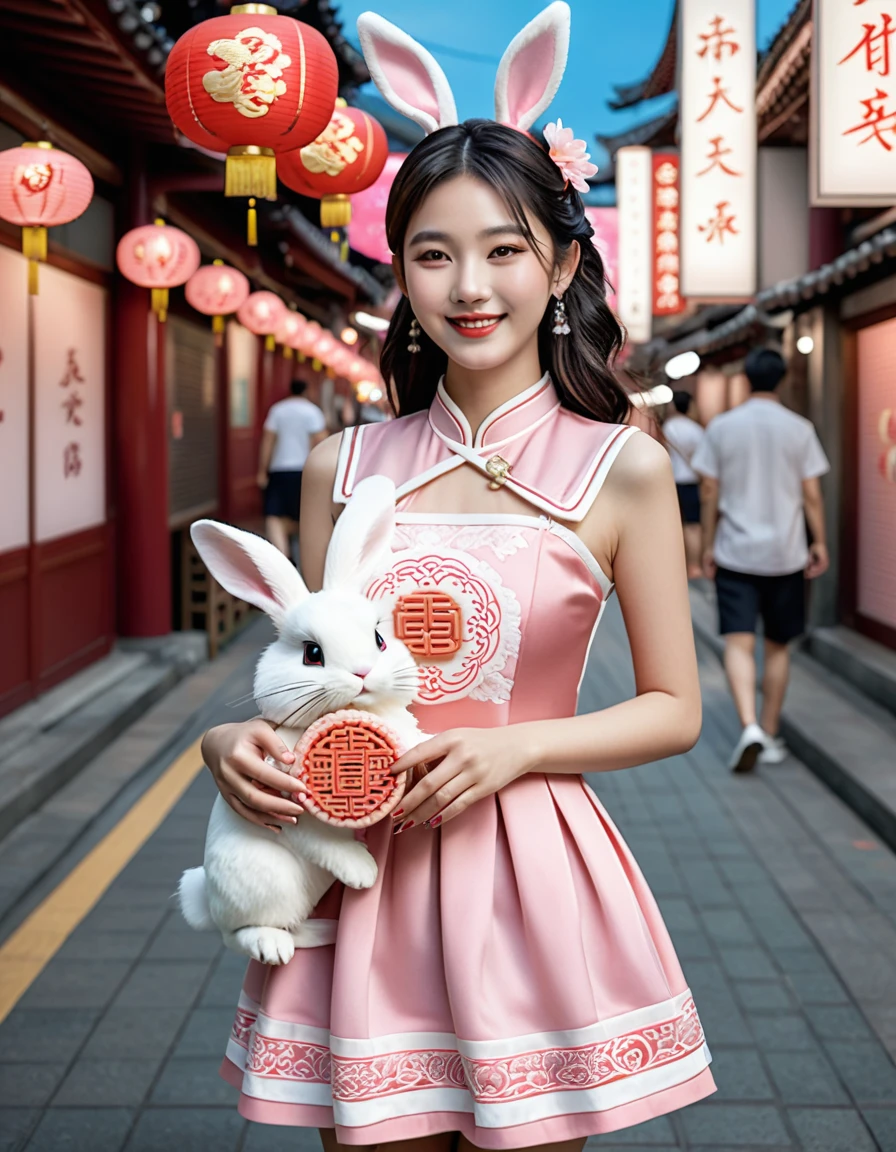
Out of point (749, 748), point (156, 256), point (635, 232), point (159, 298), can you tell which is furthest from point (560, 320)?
point (635, 232)

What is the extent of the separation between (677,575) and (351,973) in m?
0.78

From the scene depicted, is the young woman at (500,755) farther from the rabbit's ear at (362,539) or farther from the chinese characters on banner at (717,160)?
the chinese characters on banner at (717,160)

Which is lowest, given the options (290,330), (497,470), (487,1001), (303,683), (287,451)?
(487,1001)

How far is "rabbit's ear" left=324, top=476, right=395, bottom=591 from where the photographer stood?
69.4 inches

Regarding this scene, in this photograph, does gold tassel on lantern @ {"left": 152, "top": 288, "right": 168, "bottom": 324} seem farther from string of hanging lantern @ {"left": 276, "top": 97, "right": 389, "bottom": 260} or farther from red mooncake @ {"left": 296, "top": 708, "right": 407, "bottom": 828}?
red mooncake @ {"left": 296, "top": 708, "right": 407, "bottom": 828}

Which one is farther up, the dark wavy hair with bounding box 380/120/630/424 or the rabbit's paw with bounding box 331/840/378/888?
the dark wavy hair with bounding box 380/120/630/424

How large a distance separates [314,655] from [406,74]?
0.99 metres

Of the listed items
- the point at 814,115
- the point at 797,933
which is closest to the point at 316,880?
the point at 797,933

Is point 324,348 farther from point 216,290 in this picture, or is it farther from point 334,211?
point 334,211

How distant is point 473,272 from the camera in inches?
74.6

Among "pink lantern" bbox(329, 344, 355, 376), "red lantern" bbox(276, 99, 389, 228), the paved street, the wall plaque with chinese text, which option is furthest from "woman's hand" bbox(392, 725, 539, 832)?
"pink lantern" bbox(329, 344, 355, 376)

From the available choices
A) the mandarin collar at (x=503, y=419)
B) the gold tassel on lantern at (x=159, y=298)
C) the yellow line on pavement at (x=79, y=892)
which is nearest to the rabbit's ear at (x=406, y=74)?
the mandarin collar at (x=503, y=419)

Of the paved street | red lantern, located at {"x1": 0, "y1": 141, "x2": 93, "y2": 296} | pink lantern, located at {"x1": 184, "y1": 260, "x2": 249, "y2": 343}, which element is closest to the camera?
the paved street

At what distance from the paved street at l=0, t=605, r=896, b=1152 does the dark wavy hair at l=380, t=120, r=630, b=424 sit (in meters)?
2.14
